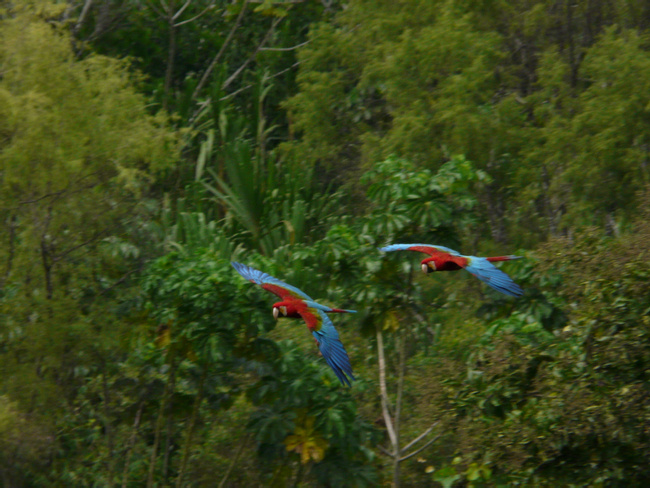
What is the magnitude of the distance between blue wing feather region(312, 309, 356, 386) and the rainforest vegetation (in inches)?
63.7

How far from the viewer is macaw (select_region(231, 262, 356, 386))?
5.38 metres

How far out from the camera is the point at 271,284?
6230 millimetres

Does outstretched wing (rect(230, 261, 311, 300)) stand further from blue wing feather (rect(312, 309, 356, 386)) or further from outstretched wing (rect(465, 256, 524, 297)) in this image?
outstretched wing (rect(465, 256, 524, 297))

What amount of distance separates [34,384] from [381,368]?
298 centimetres

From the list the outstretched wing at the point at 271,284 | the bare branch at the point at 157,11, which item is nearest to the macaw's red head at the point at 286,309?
the outstretched wing at the point at 271,284

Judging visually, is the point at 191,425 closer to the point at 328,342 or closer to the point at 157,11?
the point at 328,342

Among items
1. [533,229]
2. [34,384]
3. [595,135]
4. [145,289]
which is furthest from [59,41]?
[533,229]

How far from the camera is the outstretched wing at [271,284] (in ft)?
19.9

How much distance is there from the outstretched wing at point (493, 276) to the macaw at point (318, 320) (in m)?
0.86

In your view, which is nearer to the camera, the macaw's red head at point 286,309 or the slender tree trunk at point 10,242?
the macaw's red head at point 286,309

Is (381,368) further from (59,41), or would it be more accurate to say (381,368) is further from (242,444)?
(59,41)

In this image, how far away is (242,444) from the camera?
7.99 metres

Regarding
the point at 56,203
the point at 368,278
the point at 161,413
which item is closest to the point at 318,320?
the point at 368,278

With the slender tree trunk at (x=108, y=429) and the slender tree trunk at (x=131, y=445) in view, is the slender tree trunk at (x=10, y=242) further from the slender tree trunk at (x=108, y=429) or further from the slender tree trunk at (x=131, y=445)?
the slender tree trunk at (x=131, y=445)
